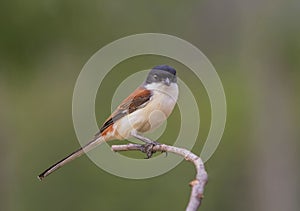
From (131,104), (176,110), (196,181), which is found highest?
(131,104)

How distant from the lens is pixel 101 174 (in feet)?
38.3

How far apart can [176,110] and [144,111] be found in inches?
259

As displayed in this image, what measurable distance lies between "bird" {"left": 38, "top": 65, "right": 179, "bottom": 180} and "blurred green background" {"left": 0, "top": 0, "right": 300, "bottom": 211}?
19.9ft

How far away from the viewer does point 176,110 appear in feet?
35.0

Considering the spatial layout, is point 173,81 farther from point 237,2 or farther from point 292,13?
point 237,2

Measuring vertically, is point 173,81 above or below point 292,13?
below

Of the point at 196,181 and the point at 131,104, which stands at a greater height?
the point at 131,104

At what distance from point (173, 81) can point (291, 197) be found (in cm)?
751

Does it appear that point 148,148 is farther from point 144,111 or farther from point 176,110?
point 176,110

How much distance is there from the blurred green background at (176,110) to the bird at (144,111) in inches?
239

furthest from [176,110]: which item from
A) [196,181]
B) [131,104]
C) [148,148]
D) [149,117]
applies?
[196,181]

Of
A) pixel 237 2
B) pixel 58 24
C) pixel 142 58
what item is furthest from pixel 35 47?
pixel 237 2

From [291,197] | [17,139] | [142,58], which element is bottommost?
Answer: [291,197]

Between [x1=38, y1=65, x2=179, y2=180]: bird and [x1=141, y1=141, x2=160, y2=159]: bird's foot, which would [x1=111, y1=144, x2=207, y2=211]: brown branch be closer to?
[x1=141, y1=141, x2=160, y2=159]: bird's foot
